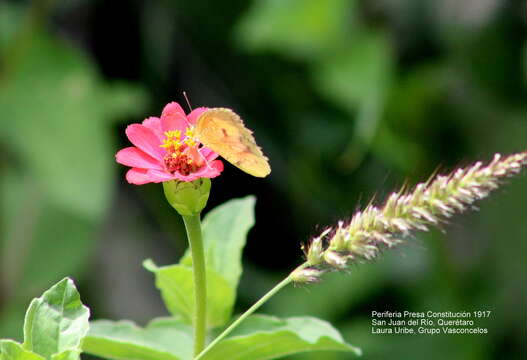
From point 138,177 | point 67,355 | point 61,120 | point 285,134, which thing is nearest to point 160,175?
point 138,177

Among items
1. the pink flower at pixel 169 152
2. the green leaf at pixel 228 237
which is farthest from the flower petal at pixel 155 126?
the green leaf at pixel 228 237

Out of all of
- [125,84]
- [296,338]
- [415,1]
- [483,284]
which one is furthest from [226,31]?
[296,338]

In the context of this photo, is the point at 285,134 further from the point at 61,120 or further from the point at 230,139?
the point at 230,139

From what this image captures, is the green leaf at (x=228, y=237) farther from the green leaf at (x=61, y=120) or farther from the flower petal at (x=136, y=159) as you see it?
the green leaf at (x=61, y=120)

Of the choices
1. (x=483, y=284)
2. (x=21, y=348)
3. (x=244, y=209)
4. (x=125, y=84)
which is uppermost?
(x=125, y=84)

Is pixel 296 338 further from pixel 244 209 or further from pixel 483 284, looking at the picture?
pixel 483 284

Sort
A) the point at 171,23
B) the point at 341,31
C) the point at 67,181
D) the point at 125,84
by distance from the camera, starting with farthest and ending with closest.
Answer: the point at 171,23 → the point at 125,84 → the point at 341,31 → the point at 67,181
